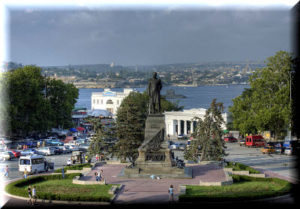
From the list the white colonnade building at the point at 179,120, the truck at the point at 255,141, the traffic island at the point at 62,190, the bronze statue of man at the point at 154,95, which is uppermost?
the bronze statue of man at the point at 154,95

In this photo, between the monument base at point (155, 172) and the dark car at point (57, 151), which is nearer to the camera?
the monument base at point (155, 172)

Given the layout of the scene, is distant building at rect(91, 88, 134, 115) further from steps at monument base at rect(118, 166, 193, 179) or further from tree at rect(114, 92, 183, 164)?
steps at monument base at rect(118, 166, 193, 179)

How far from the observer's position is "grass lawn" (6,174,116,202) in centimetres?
2020

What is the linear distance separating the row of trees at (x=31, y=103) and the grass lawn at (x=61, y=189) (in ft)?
85.0

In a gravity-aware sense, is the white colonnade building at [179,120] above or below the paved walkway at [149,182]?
above

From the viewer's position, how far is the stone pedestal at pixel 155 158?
25797 millimetres

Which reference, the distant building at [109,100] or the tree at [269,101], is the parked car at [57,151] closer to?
the tree at [269,101]

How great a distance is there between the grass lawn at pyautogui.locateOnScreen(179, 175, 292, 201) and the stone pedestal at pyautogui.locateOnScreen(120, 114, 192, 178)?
9.98 ft

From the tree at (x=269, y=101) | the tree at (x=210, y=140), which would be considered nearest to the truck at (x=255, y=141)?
the tree at (x=269, y=101)

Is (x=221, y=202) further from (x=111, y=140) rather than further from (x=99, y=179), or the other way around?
(x=111, y=140)

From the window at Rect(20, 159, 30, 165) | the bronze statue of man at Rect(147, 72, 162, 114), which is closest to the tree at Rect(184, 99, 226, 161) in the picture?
the bronze statue of man at Rect(147, 72, 162, 114)

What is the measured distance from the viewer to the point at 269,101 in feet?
150

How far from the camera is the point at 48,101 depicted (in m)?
60.1

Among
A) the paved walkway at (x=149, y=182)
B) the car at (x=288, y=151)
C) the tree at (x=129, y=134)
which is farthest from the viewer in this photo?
the car at (x=288, y=151)
